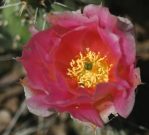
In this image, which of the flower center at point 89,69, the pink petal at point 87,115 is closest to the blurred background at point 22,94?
Answer: the flower center at point 89,69

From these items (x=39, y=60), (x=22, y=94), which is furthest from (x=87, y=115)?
(x=22, y=94)

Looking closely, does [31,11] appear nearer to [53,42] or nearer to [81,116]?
[53,42]

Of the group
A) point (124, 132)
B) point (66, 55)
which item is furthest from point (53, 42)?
point (124, 132)

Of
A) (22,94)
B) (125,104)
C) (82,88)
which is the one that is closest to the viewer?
(125,104)

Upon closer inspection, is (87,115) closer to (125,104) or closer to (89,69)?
(125,104)

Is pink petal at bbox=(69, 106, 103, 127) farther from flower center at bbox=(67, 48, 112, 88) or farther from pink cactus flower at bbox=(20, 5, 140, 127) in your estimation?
flower center at bbox=(67, 48, 112, 88)

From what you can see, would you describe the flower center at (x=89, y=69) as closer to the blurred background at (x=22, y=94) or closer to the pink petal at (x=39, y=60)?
the pink petal at (x=39, y=60)
